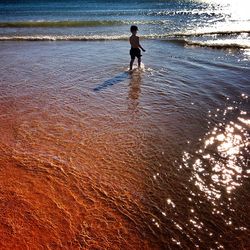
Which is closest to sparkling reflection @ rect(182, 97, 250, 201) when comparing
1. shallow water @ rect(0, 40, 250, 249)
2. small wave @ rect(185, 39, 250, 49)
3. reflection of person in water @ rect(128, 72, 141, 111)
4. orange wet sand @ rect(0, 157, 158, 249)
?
shallow water @ rect(0, 40, 250, 249)

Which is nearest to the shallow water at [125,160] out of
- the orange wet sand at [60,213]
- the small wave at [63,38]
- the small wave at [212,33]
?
the orange wet sand at [60,213]

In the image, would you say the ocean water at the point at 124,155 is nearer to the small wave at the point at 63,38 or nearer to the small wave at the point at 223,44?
the small wave at the point at 223,44

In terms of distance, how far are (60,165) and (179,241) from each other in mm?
2262

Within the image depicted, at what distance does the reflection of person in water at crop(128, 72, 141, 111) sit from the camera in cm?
703

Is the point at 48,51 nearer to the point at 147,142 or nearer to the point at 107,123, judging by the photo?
the point at 107,123

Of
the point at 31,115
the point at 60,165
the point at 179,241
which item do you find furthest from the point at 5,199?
the point at 31,115

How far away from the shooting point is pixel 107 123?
6.08 m

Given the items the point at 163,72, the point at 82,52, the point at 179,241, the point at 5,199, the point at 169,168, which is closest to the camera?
the point at 179,241

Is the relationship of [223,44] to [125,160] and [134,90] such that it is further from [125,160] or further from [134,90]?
[125,160]

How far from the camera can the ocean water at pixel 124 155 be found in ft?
11.5

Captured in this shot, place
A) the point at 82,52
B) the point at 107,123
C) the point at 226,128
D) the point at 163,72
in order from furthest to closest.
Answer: the point at 82,52 < the point at 163,72 < the point at 107,123 < the point at 226,128

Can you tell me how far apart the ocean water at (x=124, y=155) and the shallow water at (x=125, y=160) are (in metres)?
0.02

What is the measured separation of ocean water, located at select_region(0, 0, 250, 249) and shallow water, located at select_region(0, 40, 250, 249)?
17 millimetres

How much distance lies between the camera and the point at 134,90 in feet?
26.0
